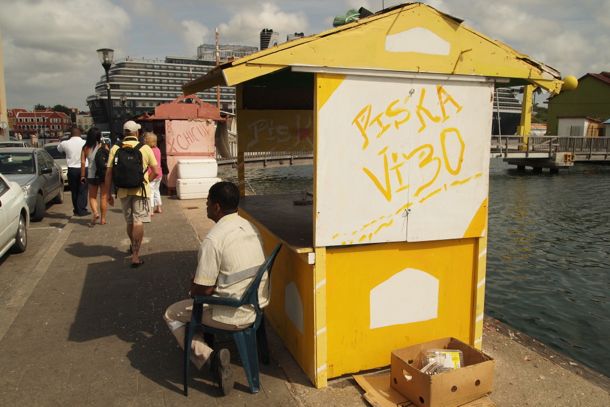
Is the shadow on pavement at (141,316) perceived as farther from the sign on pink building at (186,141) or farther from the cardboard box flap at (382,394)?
the sign on pink building at (186,141)

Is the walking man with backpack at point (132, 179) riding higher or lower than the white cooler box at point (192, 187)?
higher

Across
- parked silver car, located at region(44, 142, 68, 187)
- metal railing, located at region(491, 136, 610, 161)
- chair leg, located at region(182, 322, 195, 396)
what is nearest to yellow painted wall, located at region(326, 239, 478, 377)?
chair leg, located at region(182, 322, 195, 396)

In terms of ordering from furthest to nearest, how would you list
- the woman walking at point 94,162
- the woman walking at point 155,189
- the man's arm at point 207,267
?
1. the woman walking at point 155,189
2. the woman walking at point 94,162
3. the man's arm at point 207,267

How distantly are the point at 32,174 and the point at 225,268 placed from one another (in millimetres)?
8955

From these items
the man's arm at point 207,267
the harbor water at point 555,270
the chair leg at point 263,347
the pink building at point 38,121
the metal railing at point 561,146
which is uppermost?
the pink building at point 38,121

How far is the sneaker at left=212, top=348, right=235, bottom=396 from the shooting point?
3.31m

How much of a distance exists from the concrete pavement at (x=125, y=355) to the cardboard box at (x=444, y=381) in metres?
0.29

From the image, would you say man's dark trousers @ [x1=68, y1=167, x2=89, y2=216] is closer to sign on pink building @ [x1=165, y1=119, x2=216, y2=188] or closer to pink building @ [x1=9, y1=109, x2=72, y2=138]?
sign on pink building @ [x1=165, y1=119, x2=216, y2=188]

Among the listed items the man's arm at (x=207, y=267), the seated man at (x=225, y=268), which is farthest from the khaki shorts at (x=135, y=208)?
the man's arm at (x=207, y=267)

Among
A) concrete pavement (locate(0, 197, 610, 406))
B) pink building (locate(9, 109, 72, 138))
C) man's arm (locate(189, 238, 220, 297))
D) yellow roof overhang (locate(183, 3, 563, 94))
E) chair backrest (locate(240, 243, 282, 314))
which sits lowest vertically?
concrete pavement (locate(0, 197, 610, 406))

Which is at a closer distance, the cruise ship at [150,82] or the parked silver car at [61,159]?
the parked silver car at [61,159]

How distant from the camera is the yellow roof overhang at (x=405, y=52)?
3131mm

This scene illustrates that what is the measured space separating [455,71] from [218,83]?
1.87m

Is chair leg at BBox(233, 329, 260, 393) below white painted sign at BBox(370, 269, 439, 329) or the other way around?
below
